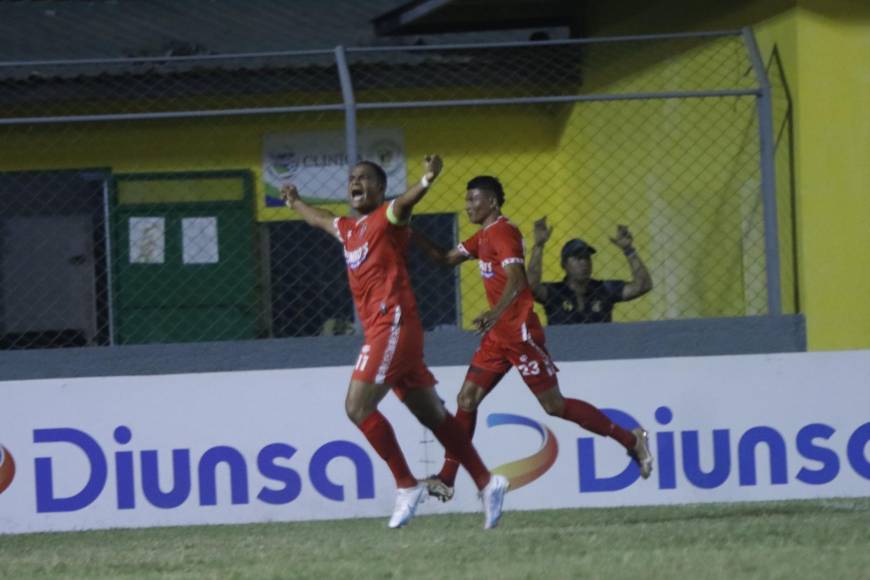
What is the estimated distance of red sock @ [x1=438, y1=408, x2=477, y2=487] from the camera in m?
8.91

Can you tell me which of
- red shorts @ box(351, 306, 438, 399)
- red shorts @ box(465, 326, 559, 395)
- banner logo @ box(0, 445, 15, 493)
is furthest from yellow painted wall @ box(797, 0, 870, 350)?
banner logo @ box(0, 445, 15, 493)

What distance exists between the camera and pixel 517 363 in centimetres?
897

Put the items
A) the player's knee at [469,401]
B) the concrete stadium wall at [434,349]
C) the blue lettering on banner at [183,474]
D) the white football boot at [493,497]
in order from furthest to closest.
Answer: the concrete stadium wall at [434,349]
the blue lettering on banner at [183,474]
the player's knee at [469,401]
the white football boot at [493,497]

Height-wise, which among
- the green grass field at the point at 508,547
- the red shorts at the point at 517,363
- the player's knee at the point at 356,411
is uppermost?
the red shorts at the point at 517,363

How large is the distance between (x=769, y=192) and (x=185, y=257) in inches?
207

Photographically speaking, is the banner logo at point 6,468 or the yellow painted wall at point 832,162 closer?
the banner logo at point 6,468

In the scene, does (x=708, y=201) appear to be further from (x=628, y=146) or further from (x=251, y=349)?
(x=251, y=349)

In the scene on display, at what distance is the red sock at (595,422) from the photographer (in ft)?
28.9

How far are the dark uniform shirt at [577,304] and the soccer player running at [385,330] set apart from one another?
239cm

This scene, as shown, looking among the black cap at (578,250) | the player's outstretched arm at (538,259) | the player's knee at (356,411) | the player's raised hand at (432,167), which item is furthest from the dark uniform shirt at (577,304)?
the player's raised hand at (432,167)

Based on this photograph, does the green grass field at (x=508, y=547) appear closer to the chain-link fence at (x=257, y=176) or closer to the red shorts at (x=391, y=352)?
the red shorts at (x=391, y=352)

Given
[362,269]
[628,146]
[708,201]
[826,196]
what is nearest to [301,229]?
[628,146]

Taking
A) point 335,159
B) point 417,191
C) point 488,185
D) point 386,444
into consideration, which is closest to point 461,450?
point 386,444

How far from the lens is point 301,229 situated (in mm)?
14109
